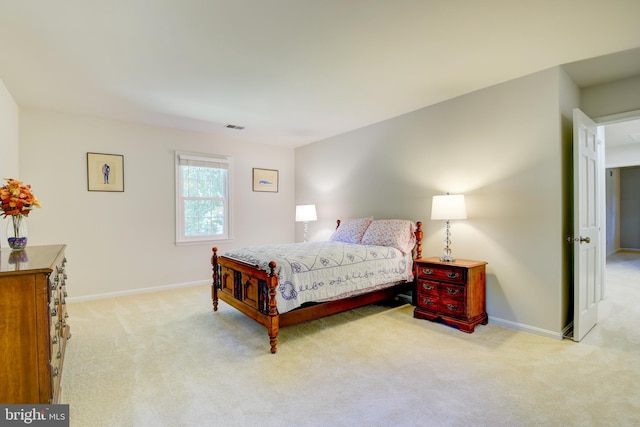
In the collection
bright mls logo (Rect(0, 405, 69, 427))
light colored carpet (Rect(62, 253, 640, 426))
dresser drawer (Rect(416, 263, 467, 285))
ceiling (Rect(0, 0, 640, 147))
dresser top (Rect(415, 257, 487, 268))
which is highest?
ceiling (Rect(0, 0, 640, 147))

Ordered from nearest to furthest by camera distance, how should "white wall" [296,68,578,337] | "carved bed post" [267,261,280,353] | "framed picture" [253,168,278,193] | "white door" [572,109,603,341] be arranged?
"carved bed post" [267,261,280,353] → "white door" [572,109,603,341] → "white wall" [296,68,578,337] → "framed picture" [253,168,278,193]

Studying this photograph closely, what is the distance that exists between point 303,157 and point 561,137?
4.04m

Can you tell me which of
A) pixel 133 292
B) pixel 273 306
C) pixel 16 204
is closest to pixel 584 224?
pixel 273 306

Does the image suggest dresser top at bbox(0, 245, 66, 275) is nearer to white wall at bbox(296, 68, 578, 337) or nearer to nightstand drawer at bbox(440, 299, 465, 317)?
nightstand drawer at bbox(440, 299, 465, 317)

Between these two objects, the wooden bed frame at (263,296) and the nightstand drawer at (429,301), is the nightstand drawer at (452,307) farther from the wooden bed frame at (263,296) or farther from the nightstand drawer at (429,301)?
the wooden bed frame at (263,296)

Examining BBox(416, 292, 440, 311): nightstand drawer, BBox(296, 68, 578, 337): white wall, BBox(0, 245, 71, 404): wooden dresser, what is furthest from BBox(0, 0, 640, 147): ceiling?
BBox(416, 292, 440, 311): nightstand drawer

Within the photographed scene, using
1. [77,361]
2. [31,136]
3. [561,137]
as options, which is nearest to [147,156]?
[31,136]

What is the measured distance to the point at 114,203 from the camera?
4359 millimetres

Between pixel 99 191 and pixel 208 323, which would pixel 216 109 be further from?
pixel 208 323

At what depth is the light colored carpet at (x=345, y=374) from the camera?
71.2 inches

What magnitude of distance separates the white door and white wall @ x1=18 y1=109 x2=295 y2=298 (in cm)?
460

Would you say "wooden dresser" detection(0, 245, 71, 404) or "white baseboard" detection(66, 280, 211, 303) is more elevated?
"wooden dresser" detection(0, 245, 71, 404)

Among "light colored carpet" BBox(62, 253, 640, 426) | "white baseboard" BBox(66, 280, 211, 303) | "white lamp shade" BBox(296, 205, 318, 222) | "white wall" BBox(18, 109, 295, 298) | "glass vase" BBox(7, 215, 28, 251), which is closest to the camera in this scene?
"light colored carpet" BBox(62, 253, 640, 426)

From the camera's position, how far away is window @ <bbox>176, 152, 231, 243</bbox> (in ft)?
16.0
